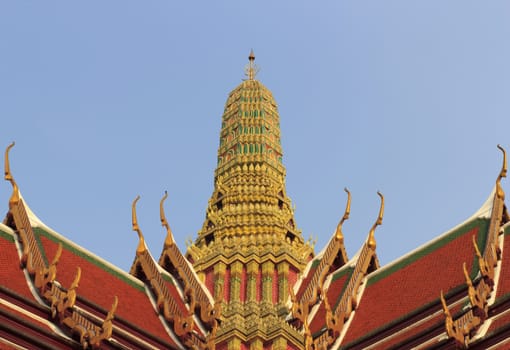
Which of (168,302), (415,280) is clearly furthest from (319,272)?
(168,302)

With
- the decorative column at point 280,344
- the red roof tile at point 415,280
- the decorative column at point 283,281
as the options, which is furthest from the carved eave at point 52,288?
the red roof tile at point 415,280

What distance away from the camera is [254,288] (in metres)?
31.7

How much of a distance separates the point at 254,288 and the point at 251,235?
242 centimetres

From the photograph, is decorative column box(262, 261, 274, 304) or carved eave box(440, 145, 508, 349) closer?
carved eave box(440, 145, 508, 349)

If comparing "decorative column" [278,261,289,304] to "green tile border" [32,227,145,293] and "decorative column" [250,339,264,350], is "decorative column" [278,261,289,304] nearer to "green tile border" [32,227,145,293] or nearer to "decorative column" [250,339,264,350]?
"decorative column" [250,339,264,350]

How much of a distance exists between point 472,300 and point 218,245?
357 inches

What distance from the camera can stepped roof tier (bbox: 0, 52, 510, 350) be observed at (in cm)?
2625

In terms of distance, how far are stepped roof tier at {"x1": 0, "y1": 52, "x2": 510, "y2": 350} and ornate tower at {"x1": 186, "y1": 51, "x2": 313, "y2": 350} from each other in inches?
1.6

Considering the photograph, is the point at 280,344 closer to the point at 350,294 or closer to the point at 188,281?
the point at 350,294

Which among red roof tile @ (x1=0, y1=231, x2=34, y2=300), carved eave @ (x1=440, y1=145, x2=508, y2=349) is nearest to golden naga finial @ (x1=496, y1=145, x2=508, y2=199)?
carved eave @ (x1=440, y1=145, x2=508, y2=349)

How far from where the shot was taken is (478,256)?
27.2 metres

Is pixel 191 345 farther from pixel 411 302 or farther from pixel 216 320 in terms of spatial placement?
pixel 411 302

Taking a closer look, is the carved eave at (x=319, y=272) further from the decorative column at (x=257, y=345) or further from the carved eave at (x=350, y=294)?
the decorative column at (x=257, y=345)

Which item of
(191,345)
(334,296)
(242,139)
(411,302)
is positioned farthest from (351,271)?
(242,139)
